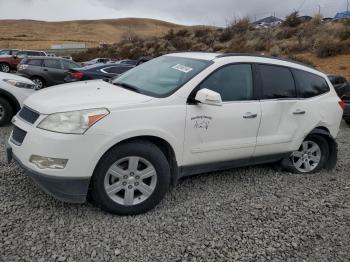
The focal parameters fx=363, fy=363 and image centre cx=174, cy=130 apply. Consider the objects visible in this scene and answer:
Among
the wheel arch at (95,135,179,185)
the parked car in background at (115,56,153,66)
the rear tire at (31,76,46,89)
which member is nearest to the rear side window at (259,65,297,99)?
the wheel arch at (95,135,179,185)

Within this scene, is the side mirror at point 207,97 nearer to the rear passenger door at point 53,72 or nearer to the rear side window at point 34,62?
the rear passenger door at point 53,72

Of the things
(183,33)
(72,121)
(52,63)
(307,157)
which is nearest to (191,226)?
(72,121)

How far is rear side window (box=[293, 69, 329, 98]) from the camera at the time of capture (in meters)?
4.88

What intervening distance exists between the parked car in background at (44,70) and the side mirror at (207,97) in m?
12.1

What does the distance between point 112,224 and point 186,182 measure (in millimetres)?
1380

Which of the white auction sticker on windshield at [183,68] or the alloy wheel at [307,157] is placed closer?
the white auction sticker on windshield at [183,68]

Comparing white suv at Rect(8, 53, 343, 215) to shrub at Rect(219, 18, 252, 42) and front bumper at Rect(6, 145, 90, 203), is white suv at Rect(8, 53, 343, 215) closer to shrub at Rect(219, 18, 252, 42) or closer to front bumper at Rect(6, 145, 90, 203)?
front bumper at Rect(6, 145, 90, 203)

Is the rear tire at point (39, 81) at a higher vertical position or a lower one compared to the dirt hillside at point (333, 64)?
lower

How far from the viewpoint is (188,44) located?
3606 centimetres

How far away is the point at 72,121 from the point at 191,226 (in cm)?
148

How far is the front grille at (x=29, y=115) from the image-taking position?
3.43m

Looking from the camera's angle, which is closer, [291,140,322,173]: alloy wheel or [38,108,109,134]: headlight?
[38,108,109,134]: headlight

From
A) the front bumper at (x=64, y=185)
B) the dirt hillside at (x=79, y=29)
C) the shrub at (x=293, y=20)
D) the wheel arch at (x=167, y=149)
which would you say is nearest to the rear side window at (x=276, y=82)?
the wheel arch at (x=167, y=149)

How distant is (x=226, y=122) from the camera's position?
13.2 ft
